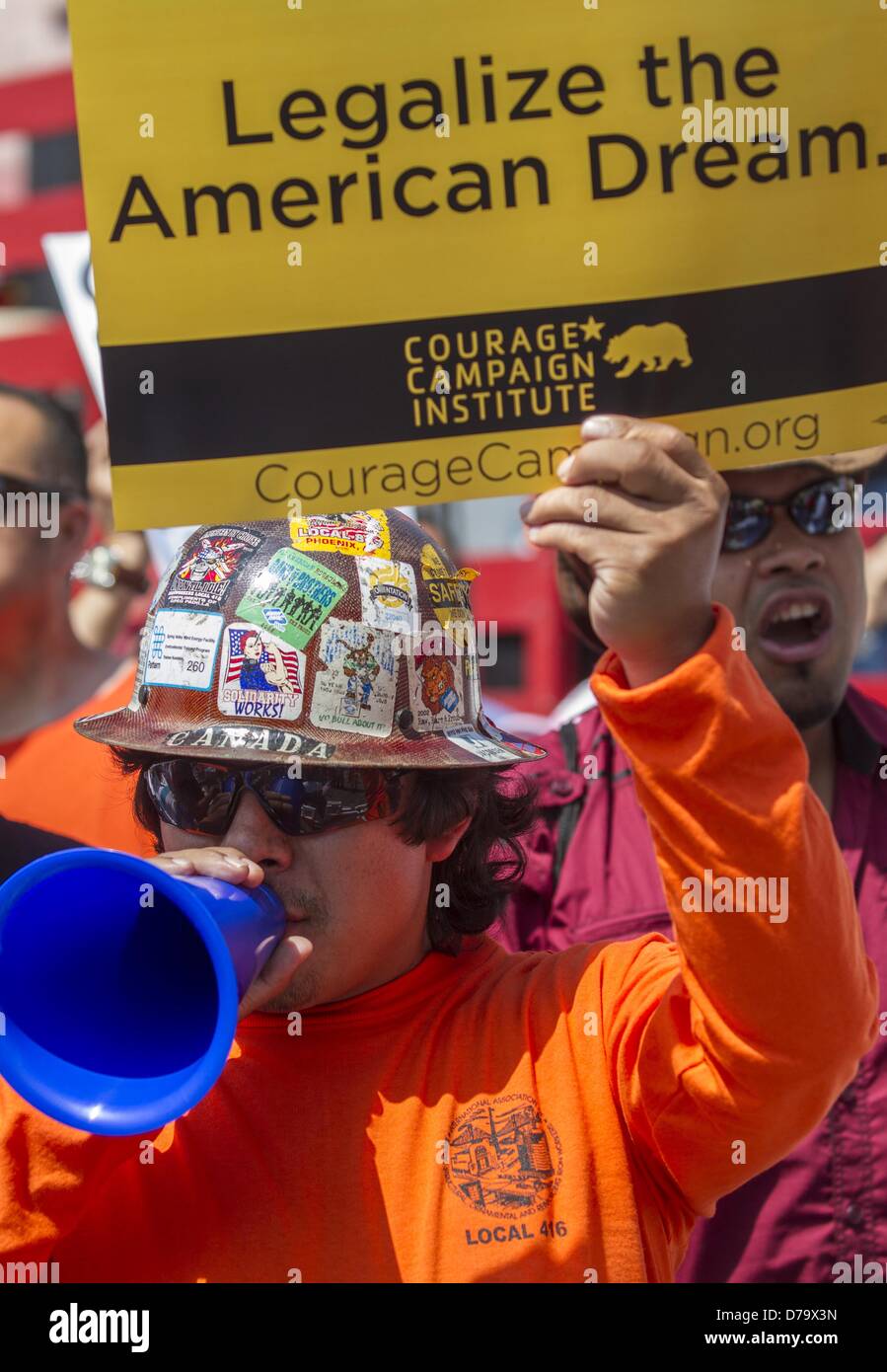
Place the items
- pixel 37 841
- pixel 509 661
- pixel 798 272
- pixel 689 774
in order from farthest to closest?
1. pixel 509 661
2. pixel 37 841
3. pixel 798 272
4. pixel 689 774

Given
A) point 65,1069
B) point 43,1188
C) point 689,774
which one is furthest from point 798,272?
point 43,1188

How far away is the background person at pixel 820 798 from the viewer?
3.02m

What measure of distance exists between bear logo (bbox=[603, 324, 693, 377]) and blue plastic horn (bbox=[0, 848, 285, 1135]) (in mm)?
849

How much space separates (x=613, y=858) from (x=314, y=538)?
1299 mm

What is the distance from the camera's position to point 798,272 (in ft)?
6.28

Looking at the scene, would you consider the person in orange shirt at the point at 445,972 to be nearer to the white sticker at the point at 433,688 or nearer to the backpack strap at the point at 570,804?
the white sticker at the point at 433,688

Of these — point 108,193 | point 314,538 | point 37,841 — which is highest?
point 108,193

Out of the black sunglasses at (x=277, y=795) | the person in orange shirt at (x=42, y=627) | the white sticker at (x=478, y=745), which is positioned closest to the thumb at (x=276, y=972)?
the black sunglasses at (x=277, y=795)

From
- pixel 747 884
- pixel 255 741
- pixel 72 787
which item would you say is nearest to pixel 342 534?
pixel 255 741

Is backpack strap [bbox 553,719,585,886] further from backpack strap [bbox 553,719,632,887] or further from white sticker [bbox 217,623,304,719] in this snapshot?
white sticker [bbox 217,623,304,719]

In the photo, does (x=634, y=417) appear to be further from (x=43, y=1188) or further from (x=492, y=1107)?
(x=43, y=1188)

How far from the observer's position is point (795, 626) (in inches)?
134

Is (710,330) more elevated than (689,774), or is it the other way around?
(710,330)

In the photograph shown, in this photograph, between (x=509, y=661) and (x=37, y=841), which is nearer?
Answer: (x=37, y=841)
